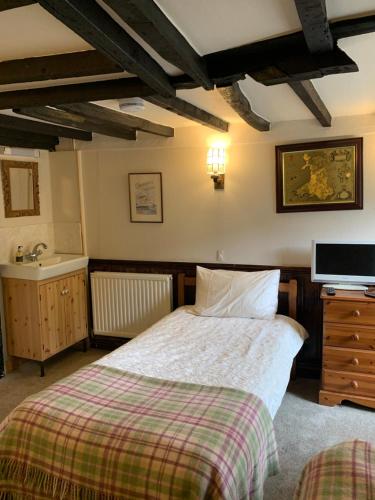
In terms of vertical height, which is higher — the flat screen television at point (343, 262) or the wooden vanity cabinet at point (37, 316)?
the flat screen television at point (343, 262)

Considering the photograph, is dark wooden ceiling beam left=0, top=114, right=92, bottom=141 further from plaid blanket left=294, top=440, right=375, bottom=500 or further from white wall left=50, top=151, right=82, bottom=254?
plaid blanket left=294, top=440, right=375, bottom=500

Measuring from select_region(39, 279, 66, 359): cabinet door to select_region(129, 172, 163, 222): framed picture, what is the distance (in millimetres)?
992

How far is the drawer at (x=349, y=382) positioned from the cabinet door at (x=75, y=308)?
2.40m

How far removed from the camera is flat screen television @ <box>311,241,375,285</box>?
3270 mm

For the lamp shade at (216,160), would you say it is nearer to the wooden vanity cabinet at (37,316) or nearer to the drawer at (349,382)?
the wooden vanity cabinet at (37,316)

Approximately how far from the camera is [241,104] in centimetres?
250

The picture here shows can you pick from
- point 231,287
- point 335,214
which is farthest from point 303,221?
point 231,287

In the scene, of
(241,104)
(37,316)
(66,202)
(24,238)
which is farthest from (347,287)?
(24,238)

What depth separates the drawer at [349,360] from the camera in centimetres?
308

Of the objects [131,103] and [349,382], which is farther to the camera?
[349,382]

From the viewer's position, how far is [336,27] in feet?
4.98

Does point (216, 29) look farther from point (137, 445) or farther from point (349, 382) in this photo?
point (349, 382)

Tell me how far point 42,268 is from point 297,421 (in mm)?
2437

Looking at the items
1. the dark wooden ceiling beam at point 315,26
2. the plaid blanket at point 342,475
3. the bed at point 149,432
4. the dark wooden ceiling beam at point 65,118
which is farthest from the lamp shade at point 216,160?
the plaid blanket at point 342,475
